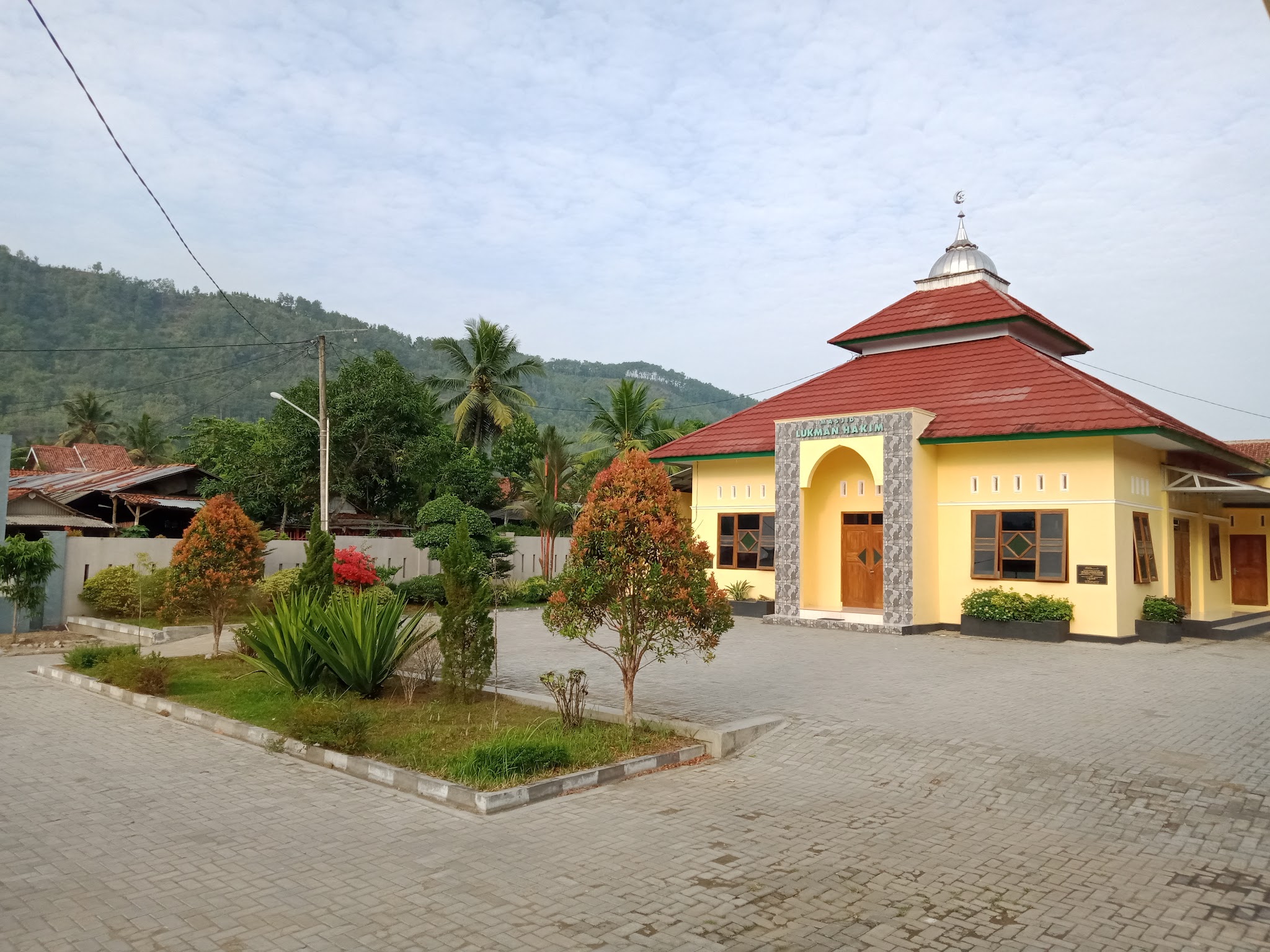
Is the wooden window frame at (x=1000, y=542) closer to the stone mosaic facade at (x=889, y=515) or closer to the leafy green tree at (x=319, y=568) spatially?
the stone mosaic facade at (x=889, y=515)

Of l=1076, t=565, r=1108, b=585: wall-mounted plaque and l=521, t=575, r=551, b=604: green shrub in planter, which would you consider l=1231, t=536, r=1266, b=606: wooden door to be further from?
l=521, t=575, r=551, b=604: green shrub in planter

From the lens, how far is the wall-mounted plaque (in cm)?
1634

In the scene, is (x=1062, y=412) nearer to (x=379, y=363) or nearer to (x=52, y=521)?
(x=379, y=363)

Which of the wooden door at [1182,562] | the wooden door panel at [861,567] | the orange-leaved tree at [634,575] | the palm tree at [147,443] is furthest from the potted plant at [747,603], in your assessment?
the palm tree at [147,443]

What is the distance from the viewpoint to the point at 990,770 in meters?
7.48

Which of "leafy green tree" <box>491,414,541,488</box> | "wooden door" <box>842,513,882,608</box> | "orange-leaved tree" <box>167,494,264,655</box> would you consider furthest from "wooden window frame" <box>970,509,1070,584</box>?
"leafy green tree" <box>491,414,541,488</box>

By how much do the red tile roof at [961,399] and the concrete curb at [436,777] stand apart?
11.7m

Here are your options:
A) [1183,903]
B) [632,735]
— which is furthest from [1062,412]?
[1183,903]

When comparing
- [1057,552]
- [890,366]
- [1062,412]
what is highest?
[890,366]

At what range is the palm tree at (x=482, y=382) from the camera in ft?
127

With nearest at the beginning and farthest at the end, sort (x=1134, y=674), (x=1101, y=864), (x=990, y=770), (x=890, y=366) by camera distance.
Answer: (x=1101, y=864), (x=990, y=770), (x=1134, y=674), (x=890, y=366)

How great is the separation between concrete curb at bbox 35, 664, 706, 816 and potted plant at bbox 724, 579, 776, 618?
1252 centimetres

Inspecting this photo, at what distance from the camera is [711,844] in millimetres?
5770

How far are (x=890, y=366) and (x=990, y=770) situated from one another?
1534cm
